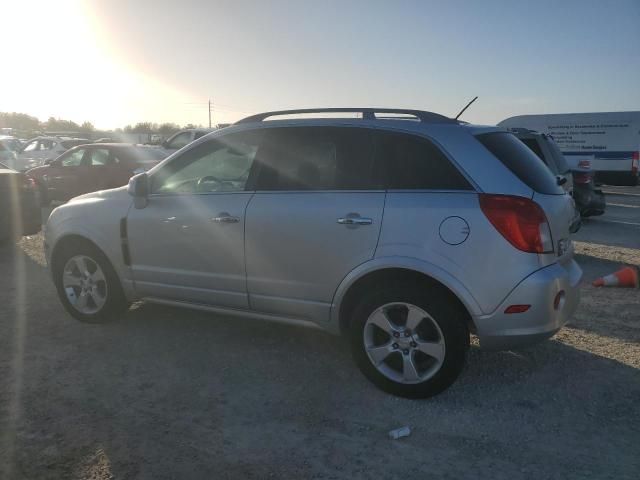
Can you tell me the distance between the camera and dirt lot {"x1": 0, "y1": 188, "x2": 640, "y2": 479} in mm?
2887

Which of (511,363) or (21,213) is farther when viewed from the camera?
(21,213)

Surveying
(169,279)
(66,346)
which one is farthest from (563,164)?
(66,346)

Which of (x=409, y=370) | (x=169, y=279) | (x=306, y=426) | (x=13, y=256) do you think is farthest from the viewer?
(x=13, y=256)

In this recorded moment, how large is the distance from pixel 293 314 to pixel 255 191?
0.93m

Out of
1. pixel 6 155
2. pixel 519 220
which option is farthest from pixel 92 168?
pixel 519 220

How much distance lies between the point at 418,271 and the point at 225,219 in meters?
1.50

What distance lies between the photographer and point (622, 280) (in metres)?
6.16

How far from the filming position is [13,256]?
788cm

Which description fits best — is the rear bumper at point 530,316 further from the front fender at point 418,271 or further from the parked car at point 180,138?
the parked car at point 180,138

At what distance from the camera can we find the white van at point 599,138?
1756 cm

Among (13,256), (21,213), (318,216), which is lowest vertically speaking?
(13,256)

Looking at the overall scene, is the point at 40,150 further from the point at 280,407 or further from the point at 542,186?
the point at 542,186

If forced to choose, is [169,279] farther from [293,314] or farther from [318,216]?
[318,216]

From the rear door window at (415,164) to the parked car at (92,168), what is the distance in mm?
9239
